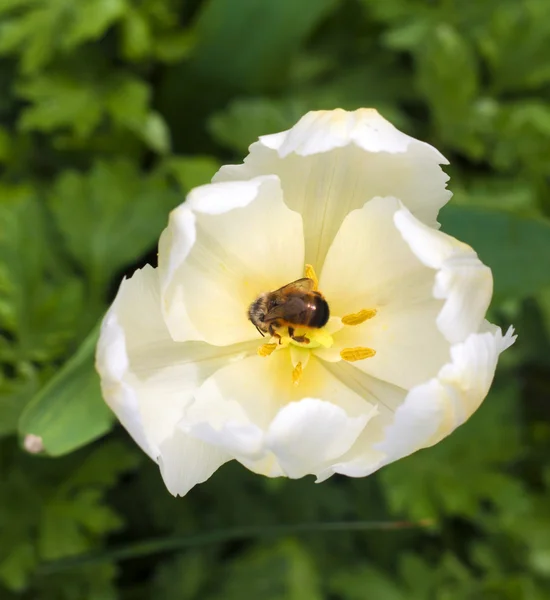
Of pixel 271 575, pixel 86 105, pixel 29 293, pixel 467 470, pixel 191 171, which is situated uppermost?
pixel 86 105

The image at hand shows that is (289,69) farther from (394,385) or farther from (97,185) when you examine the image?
(394,385)

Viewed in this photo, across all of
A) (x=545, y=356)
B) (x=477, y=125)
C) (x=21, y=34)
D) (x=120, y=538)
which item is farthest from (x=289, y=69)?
(x=120, y=538)

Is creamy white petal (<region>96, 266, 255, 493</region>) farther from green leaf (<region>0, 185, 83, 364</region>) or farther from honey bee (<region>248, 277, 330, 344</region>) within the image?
green leaf (<region>0, 185, 83, 364</region>)

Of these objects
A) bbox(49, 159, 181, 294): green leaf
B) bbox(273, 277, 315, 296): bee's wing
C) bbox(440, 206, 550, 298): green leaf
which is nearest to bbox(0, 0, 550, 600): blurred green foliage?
bbox(49, 159, 181, 294): green leaf

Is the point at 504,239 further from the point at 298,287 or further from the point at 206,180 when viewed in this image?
the point at 206,180

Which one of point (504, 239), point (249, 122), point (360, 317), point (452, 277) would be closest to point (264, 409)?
point (360, 317)

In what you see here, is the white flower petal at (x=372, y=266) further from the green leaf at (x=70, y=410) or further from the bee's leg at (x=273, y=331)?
the green leaf at (x=70, y=410)
